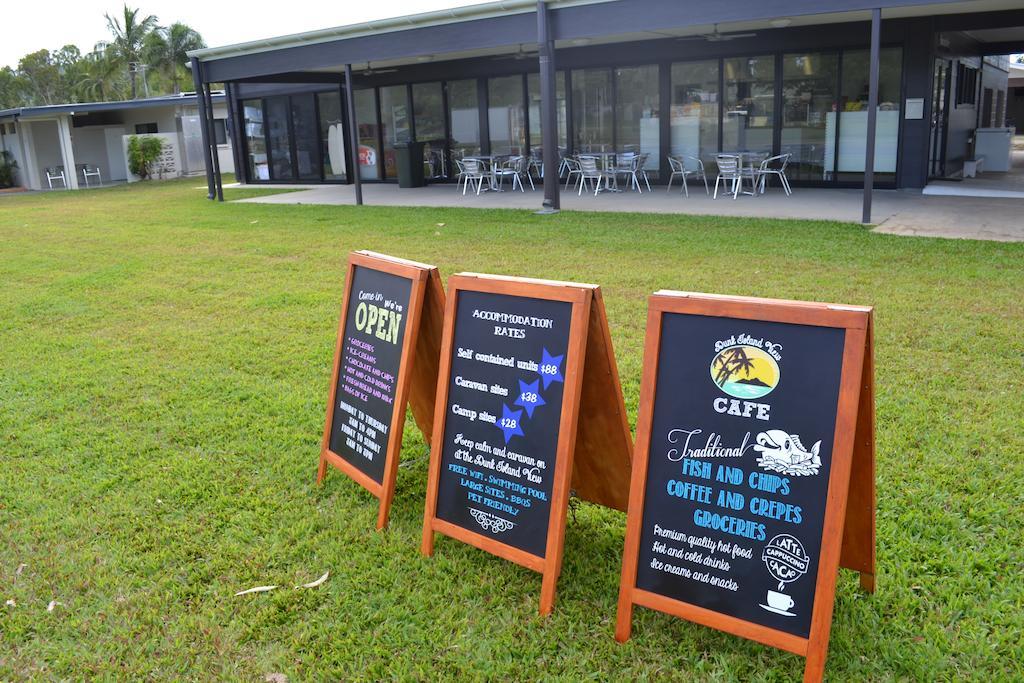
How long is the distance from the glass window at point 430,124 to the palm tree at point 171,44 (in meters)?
36.6

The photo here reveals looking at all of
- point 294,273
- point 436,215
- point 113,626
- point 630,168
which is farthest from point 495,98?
point 113,626

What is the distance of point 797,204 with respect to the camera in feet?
41.8

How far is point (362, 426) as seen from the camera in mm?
3611

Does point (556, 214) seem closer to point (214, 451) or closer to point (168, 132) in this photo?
point (214, 451)

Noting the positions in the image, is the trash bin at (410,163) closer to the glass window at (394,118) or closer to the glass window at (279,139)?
the glass window at (394,118)

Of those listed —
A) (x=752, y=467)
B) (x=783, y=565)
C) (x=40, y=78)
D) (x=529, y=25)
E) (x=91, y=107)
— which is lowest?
(x=783, y=565)

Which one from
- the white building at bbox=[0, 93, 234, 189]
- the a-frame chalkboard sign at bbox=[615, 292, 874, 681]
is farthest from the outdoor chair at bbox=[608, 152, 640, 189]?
the white building at bbox=[0, 93, 234, 189]

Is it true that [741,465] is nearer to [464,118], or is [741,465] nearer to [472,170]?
[472,170]

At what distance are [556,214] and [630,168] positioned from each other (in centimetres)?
457

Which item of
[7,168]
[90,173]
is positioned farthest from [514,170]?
[7,168]

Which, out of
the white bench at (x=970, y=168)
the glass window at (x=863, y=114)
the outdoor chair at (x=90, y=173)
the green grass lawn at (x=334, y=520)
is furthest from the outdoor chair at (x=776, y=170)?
the outdoor chair at (x=90, y=173)

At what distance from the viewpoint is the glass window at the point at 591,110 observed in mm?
17266

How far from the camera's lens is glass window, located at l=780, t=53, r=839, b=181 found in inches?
571

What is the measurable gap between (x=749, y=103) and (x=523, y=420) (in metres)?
14.0
